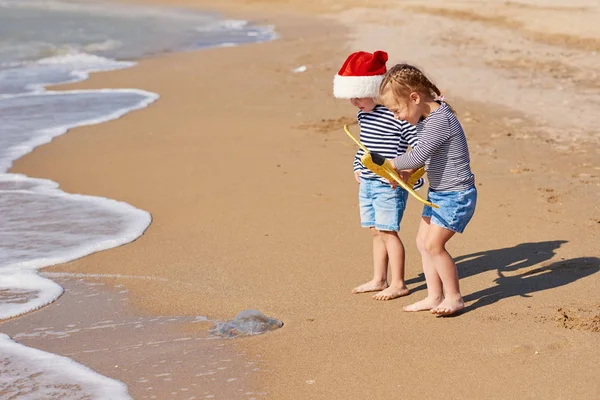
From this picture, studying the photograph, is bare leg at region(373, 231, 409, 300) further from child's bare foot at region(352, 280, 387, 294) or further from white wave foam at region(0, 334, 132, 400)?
white wave foam at region(0, 334, 132, 400)

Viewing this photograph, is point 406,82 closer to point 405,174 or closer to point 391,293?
point 405,174

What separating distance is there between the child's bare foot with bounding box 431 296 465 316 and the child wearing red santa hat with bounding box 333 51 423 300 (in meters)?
0.37

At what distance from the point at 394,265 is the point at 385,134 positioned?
0.72 meters

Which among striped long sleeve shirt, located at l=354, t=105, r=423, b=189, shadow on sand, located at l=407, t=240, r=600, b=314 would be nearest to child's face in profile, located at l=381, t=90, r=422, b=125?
Answer: striped long sleeve shirt, located at l=354, t=105, r=423, b=189

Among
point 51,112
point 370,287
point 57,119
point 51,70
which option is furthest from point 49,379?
point 51,70

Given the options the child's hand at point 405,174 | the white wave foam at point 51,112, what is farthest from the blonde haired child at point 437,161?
the white wave foam at point 51,112

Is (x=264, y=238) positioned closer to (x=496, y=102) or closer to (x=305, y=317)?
(x=305, y=317)

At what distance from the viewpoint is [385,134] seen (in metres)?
4.72

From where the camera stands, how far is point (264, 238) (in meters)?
5.97

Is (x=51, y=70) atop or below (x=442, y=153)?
below

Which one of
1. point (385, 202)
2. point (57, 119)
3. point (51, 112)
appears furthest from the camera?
point (51, 112)

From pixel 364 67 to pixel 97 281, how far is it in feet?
6.58

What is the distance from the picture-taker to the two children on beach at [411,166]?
14.4 feet

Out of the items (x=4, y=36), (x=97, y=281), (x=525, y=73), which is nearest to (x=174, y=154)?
(x=97, y=281)
